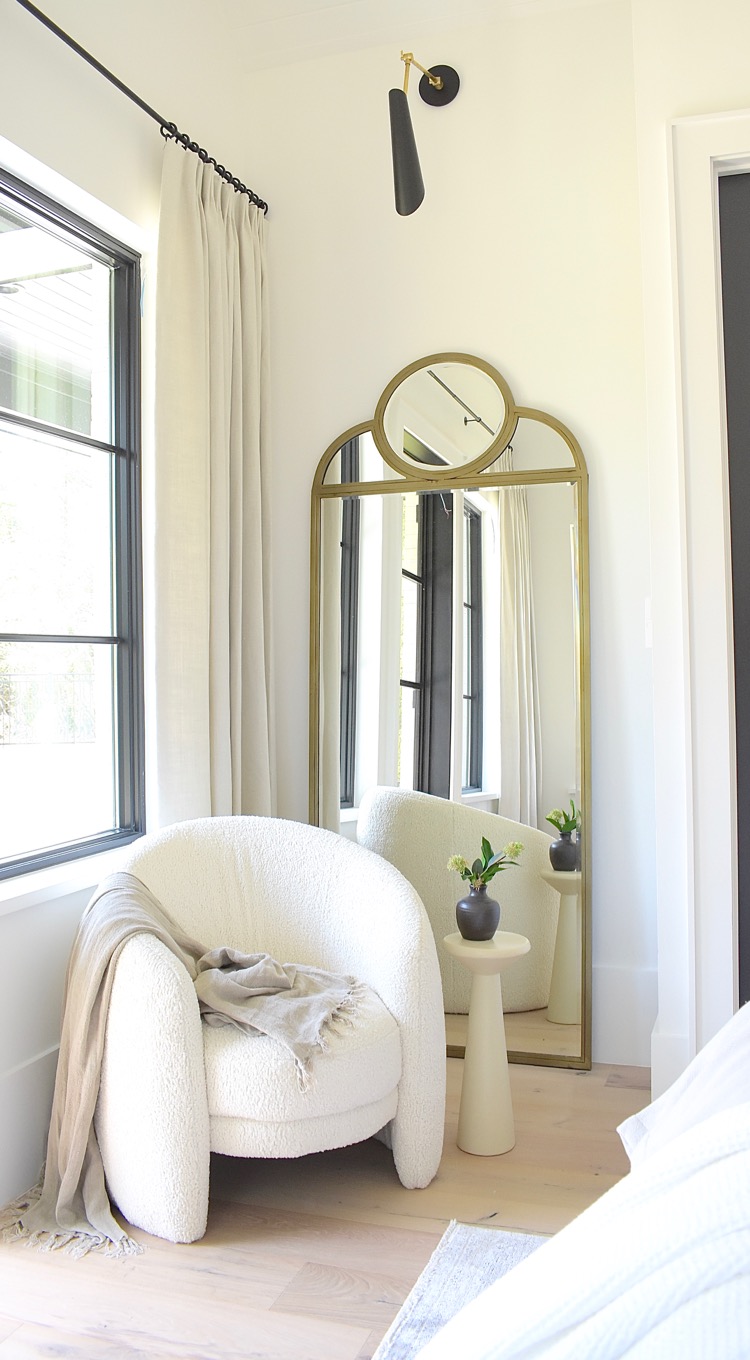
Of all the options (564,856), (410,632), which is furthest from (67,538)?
(564,856)

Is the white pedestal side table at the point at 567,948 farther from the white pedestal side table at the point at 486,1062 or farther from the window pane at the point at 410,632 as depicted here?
the window pane at the point at 410,632

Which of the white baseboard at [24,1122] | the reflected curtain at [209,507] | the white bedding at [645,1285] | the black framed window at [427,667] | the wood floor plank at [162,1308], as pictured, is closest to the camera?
the white bedding at [645,1285]

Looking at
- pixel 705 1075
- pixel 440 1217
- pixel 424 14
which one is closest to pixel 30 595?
pixel 440 1217

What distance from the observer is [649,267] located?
8.95 feet

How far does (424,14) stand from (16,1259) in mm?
3412

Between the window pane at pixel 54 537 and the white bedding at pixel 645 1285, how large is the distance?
2055 millimetres

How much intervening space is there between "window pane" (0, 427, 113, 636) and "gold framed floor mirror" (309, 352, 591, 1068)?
0.78 m

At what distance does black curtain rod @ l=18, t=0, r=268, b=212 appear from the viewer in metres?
2.41

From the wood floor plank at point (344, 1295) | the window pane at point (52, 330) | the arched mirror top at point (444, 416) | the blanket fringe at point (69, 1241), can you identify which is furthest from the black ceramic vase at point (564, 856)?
the window pane at point (52, 330)

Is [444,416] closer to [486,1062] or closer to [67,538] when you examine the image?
[67,538]

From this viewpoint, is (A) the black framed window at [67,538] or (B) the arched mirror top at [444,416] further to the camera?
(B) the arched mirror top at [444,416]

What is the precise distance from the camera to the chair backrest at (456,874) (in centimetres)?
306

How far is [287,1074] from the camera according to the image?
6.82ft

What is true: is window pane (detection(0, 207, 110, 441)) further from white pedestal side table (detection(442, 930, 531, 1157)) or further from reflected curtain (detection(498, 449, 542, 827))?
white pedestal side table (detection(442, 930, 531, 1157))
